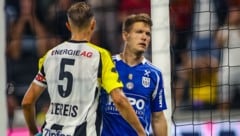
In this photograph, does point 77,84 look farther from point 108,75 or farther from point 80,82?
point 108,75

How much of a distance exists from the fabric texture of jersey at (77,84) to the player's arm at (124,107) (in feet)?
0.10

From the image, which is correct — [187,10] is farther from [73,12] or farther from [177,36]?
[73,12]

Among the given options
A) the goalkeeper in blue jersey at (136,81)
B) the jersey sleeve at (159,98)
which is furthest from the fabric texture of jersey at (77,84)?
the jersey sleeve at (159,98)

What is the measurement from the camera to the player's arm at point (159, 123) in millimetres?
3361

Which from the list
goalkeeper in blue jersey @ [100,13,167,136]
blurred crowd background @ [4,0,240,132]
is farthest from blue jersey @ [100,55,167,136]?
blurred crowd background @ [4,0,240,132]

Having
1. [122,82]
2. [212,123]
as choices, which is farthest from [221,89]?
[122,82]

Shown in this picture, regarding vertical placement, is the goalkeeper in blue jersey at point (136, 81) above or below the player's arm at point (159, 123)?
above

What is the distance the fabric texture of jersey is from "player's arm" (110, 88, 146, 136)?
0.03 m

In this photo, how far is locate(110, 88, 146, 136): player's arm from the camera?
9.57ft

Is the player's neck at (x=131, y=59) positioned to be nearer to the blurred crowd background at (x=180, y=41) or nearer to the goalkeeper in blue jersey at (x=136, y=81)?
the goalkeeper in blue jersey at (x=136, y=81)

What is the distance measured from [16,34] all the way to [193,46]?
42.6 inches

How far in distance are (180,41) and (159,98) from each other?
108cm

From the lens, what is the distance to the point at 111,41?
4.24 m

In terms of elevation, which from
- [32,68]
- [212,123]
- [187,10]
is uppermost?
[187,10]
